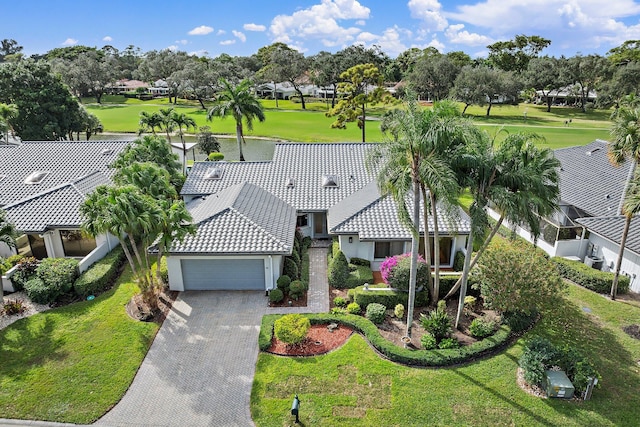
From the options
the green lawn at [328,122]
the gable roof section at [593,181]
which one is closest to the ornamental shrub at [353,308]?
the gable roof section at [593,181]

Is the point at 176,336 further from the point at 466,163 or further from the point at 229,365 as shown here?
the point at 466,163

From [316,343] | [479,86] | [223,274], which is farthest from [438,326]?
[479,86]

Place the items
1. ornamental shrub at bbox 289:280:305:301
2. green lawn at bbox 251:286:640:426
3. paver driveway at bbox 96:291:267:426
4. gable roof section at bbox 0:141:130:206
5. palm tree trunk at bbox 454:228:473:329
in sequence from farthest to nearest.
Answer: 1. gable roof section at bbox 0:141:130:206
2. ornamental shrub at bbox 289:280:305:301
3. palm tree trunk at bbox 454:228:473:329
4. paver driveway at bbox 96:291:267:426
5. green lawn at bbox 251:286:640:426

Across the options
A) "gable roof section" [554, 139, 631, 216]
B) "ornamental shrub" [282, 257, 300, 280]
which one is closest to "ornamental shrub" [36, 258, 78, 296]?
"ornamental shrub" [282, 257, 300, 280]

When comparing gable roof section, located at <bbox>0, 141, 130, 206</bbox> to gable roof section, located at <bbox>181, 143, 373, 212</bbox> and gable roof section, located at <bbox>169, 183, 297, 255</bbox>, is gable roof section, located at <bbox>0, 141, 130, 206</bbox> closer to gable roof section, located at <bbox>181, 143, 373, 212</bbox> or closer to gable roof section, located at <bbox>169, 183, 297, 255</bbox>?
gable roof section, located at <bbox>181, 143, 373, 212</bbox>

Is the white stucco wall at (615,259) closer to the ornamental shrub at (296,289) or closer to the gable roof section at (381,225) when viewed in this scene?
the gable roof section at (381,225)

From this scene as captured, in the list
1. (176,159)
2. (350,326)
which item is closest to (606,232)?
(350,326)

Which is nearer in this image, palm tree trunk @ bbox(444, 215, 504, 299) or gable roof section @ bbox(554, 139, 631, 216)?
palm tree trunk @ bbox(444, 215, 504, 299)
